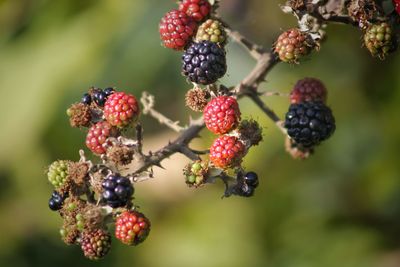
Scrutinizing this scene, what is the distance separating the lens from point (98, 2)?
6.92m

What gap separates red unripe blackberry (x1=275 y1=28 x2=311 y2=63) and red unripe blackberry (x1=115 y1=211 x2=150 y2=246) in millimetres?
1144

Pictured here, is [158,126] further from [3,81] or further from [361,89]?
[361,89]

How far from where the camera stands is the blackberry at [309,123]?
3889 mm

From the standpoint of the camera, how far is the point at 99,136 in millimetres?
3678

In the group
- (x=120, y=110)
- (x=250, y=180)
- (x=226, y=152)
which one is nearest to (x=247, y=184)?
(x=250, y=180)

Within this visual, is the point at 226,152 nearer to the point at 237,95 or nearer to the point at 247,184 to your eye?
the point at 247,184

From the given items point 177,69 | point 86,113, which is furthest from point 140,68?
point 86,113

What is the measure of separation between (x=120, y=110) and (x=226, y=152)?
575 mm

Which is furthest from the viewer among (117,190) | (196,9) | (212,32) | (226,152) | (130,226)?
(196,9)

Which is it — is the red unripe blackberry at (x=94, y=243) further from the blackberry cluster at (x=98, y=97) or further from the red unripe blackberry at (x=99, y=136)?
the blackberry cluster at (x=98, y=97)

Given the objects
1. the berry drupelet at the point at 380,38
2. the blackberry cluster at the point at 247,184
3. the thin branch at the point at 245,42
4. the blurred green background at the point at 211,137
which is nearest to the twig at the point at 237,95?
the thin branch at the point at 245,42

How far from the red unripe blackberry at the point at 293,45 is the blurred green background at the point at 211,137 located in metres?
2.46

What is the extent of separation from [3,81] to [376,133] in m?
3.65

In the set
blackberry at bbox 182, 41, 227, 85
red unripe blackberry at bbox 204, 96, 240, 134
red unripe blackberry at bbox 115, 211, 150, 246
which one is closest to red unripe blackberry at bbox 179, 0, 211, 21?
blackberry at bbox 182, 41, 227, 85
